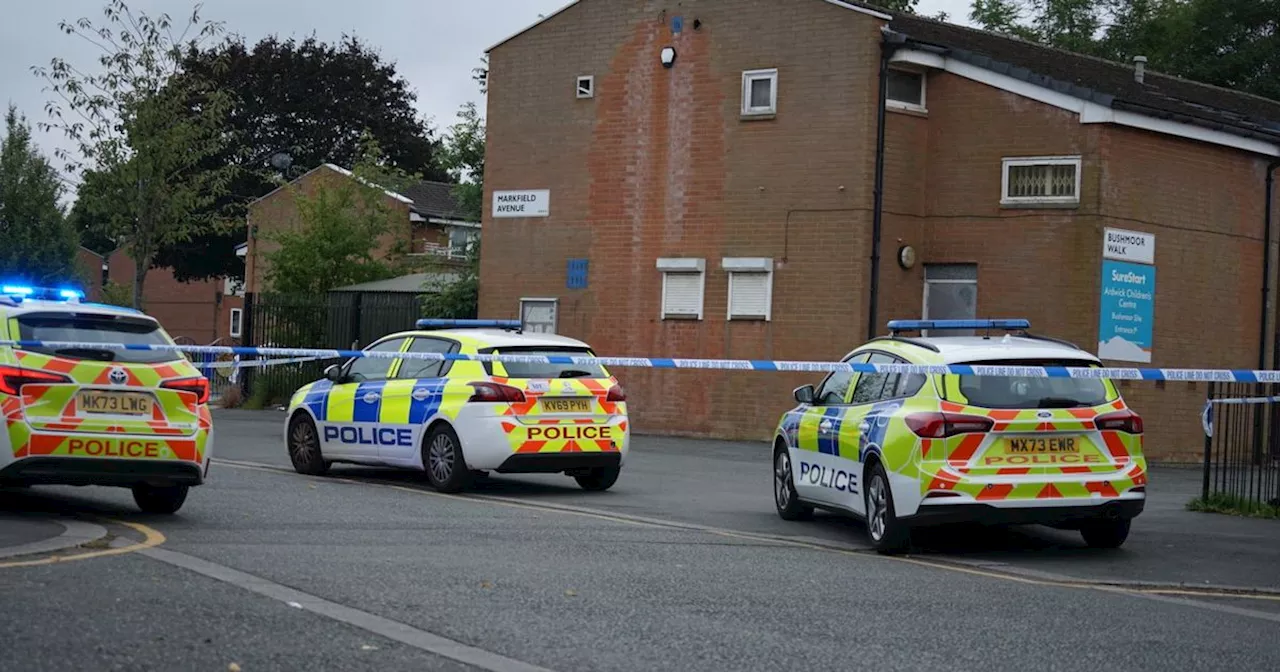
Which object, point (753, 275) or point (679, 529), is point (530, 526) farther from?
point (753, 275)

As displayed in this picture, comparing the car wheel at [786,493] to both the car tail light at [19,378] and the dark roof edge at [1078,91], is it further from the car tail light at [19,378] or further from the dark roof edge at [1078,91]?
the dark roof edge at [1078,91]

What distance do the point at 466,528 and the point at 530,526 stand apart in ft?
1.87

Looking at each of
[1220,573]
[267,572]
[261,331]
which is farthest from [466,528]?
[261,331]

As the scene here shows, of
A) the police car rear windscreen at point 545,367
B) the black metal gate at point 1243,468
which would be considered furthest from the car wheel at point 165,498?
the black metal gate at point 1243,468

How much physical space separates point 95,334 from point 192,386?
79 cm

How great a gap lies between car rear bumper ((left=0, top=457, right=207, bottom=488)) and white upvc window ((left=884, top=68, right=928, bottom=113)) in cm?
1721

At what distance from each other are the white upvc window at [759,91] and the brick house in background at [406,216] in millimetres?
22678

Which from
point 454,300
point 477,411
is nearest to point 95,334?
point 477,411

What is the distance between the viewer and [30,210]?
52.9 meters

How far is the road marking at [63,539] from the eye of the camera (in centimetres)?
982

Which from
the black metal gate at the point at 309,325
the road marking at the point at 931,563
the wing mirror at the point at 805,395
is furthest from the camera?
the black metal gate at the point at 309,325

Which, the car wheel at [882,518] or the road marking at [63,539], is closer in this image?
the road marking at [63,539]

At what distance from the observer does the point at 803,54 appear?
2758 centimetres

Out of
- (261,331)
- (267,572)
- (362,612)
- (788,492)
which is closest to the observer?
(362,612)
